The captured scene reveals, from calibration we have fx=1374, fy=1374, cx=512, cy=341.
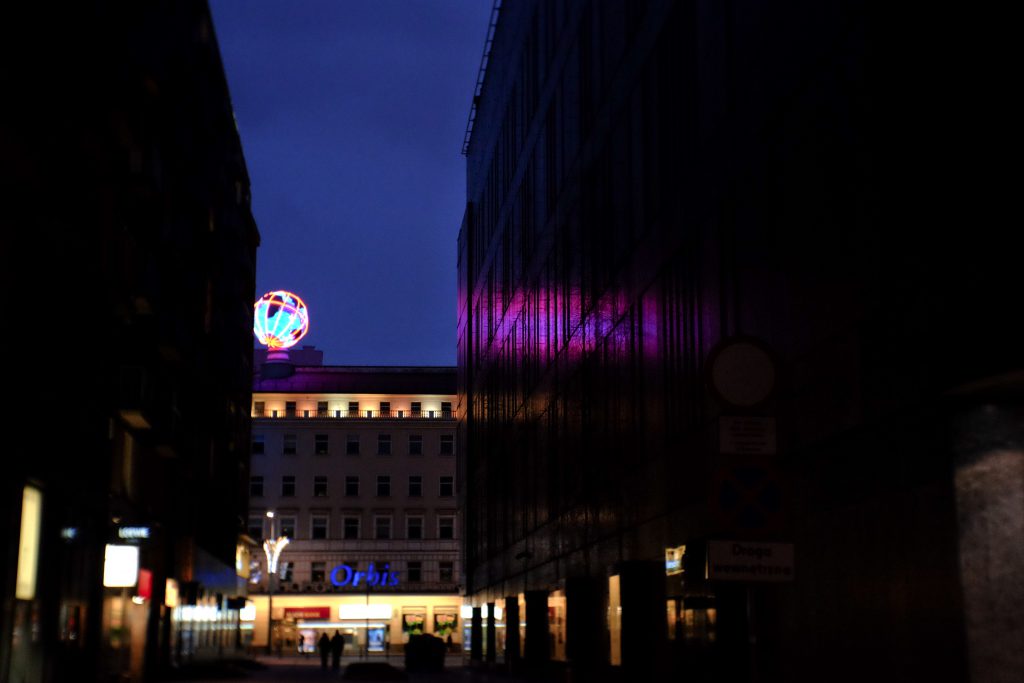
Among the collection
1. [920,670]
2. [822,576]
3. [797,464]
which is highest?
[797,464]

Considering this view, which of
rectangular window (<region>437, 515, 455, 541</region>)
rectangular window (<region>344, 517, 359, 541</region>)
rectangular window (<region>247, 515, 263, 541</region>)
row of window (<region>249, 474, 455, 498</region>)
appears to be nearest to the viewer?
rectangular window (<region>247, 515, 263, 541</region>)

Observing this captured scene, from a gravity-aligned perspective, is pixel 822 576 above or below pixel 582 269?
below

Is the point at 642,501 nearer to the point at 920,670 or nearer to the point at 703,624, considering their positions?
the point at 703,624

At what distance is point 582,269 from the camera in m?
34.1

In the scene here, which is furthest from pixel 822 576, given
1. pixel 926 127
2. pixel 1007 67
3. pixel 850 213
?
pixel 1007 67

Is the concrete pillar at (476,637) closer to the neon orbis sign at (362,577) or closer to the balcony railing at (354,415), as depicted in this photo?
the neon orbis sign at (362,577)

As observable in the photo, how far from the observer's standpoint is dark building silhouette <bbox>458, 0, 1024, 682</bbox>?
12.7 meters

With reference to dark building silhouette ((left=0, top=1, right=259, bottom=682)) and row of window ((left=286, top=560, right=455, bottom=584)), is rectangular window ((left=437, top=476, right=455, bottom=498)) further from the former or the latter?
dark building silhouette ((left=0, top=1, right=259, bottom=682))

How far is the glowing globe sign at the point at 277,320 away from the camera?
347 ft

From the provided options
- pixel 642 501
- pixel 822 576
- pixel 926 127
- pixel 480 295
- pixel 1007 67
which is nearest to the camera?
pixel 1007 67

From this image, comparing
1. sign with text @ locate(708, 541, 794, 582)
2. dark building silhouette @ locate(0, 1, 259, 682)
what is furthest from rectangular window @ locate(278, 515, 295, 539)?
sign with text @ locate(708, 541, 794, 582)

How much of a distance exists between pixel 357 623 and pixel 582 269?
6656 cm

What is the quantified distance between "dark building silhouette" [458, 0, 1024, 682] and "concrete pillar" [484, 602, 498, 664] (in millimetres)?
15630

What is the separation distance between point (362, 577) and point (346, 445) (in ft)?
32.3
